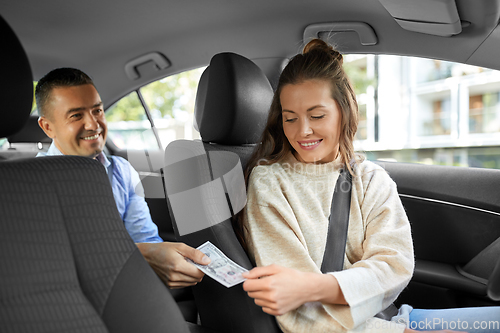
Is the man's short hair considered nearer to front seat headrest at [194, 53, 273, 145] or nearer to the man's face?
the man's face

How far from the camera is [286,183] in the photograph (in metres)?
1.36

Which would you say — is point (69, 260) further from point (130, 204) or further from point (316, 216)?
point (130, 204)

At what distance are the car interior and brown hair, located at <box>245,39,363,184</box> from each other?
0.29ft

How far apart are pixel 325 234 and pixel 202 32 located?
1287 mm

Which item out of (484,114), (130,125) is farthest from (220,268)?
(484,114)

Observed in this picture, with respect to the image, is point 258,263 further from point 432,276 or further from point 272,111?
point 432,276

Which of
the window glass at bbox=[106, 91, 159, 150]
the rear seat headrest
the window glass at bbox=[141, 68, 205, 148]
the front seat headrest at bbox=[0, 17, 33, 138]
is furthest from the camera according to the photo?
the window glass at bbox=[106, 91, 159, 150]

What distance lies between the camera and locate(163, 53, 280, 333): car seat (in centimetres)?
123

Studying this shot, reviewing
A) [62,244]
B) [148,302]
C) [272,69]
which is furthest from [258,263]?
[272,69]

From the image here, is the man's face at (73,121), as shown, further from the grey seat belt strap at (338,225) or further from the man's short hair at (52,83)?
the grey seat belt strap at (338,225)

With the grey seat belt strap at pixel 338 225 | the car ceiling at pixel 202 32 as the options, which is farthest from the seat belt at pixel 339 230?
the car ceiling at pixel 202 32

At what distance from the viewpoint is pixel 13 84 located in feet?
3.22

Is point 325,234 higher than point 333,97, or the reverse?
point 333,97

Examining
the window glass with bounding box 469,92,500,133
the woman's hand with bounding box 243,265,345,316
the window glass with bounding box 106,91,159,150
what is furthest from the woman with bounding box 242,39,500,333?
the window glass with bounding box 469,92,500,133
